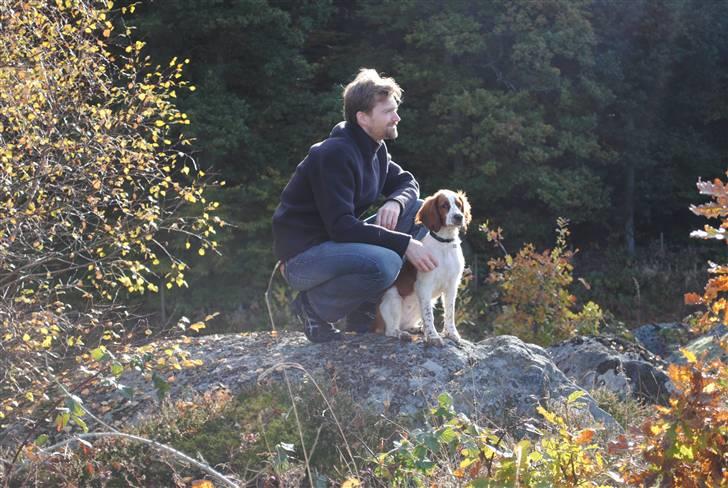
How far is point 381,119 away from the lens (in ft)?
17.8

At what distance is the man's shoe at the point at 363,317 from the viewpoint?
19.8ft

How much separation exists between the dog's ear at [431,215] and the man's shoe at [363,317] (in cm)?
67

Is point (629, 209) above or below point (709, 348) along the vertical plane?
below

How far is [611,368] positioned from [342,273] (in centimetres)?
213

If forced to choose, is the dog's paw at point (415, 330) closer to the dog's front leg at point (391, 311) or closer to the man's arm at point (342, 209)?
the dog's front leg at point (391, 311)

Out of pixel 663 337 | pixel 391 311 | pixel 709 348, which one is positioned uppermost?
pixel 709 348

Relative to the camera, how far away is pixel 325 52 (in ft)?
65.1

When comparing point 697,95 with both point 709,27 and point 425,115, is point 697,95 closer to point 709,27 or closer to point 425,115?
point 709,27

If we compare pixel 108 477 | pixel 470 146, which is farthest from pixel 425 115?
pixel 108 477

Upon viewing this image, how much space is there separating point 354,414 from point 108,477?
1229 mm

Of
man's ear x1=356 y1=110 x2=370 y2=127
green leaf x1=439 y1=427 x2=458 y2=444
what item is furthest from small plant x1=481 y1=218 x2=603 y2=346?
green leaf x1=439 y1=427 x2=458 y2=444

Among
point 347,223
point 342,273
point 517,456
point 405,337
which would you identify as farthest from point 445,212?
point 517,456

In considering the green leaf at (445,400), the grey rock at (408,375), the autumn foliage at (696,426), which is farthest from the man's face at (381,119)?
the autumn foliage at (696,426)

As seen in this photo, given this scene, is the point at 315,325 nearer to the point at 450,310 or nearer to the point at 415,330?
the point at 415,330
